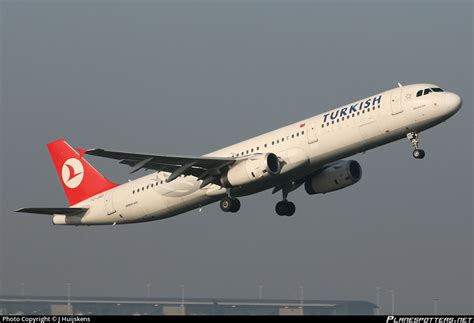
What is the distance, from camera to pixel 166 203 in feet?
189

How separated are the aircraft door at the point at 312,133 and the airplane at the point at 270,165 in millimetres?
59

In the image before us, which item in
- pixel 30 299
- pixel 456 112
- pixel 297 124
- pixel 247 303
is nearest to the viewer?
pixel 456 112

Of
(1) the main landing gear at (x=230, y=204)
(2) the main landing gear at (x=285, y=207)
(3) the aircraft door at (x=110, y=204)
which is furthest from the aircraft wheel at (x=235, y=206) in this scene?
(3) the aircraft door at (x=110, y=204)

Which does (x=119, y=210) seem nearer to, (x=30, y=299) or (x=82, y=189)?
(x=82, y=189)

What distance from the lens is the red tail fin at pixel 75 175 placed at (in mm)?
63625

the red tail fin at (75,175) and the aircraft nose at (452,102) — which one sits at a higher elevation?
the red tail fin at (75,175)

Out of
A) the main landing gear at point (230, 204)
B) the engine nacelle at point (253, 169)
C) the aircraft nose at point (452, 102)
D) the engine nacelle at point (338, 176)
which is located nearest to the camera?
→ the aircraft nose at point (452, 102)

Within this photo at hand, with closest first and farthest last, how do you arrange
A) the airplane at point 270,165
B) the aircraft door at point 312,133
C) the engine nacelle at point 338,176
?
1. the airplane at point 270,165
2. the aircraft door at point 312,133
3. the engine nacelle at point 338,176

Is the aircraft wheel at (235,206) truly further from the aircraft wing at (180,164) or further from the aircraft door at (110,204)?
the aircraft door at (110,204)

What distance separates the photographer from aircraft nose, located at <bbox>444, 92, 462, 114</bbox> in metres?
49.8

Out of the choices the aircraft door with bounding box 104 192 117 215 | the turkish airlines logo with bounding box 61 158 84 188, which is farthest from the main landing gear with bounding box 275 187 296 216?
the turkish airlines logo with bounding box 61 158 84 188

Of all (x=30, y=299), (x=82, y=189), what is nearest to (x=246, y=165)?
(x=82, y=189)

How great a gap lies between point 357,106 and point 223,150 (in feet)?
29.4

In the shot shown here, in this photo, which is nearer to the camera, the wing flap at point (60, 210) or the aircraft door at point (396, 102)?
the aircraft door at point (396, 102)
